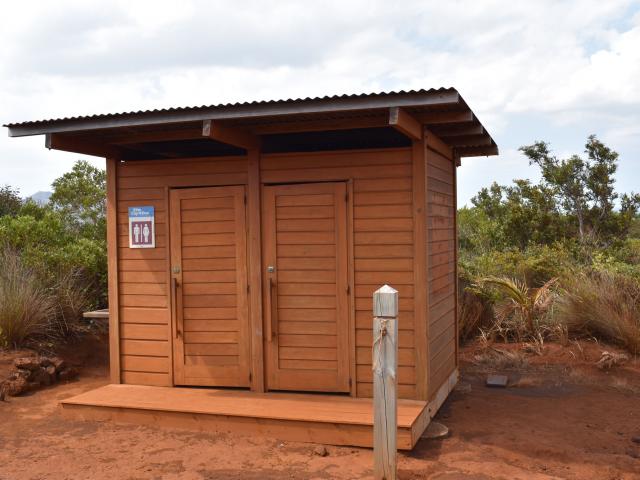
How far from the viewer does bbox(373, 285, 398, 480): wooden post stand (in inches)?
168

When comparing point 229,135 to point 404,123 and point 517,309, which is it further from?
point 517,309

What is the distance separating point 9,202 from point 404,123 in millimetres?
16688

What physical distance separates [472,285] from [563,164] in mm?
7049

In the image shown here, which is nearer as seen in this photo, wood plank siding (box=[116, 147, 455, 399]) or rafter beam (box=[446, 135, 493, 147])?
wood plank siding (box=[116, 147, 455, 399])

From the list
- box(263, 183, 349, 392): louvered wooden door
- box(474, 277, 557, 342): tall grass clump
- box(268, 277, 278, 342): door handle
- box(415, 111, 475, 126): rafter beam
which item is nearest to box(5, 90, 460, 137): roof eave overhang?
box(415, 111, 475, 126): rafter beam

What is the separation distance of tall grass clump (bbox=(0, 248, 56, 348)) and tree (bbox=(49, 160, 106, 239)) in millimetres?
5657

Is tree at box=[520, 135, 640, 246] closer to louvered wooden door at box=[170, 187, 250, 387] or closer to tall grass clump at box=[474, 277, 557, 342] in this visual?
tall grass clump at box=[474, 277, 557, 342]

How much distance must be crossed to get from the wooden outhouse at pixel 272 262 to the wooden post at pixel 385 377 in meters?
0.81

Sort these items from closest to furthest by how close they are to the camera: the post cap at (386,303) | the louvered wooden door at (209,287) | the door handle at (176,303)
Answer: the post cap at (386,303) < the louvered wooden door at (209,287) < the door handle at (176,303)

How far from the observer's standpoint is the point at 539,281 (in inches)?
431

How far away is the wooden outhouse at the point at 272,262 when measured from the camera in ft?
18.6

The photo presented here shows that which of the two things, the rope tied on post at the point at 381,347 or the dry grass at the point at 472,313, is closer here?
the rope tied on post at the point at 381,347

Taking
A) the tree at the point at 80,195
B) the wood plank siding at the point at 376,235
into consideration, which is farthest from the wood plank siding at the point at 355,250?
the tree at the point at 80,195

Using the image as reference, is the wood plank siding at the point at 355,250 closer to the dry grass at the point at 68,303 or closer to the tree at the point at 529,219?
the dry grass at the point at 68,303
